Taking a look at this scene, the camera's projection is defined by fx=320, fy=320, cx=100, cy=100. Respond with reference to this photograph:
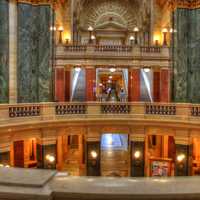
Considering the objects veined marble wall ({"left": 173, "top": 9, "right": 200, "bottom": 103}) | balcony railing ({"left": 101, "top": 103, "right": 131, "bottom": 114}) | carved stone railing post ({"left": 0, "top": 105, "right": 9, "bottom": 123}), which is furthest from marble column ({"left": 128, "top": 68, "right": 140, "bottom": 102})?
carved stone railing post ({"left": 0, "top": 105, "right": 9, "bottom": 123})

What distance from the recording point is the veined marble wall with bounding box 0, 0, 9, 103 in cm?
1502

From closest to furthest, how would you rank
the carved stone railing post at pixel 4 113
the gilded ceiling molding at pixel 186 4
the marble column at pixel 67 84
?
the carved stone railing post at pixel 4 113
the gilded ceiling molding at pixel 186 4
the marble column at pixel 67 84

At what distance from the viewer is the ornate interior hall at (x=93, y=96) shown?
1341cm

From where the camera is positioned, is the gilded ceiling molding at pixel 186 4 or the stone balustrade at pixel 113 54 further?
the stone balustrade at pixel 113 54

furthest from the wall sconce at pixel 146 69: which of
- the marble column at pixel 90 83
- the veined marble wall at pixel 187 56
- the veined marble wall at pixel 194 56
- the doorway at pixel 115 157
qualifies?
the doorway at pixel 115 157

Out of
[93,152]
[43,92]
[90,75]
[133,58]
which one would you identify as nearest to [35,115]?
[93,152]

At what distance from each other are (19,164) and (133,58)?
10.5 m

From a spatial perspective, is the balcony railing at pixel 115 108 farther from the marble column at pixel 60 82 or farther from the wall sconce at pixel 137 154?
the marble column at pixel 60 82

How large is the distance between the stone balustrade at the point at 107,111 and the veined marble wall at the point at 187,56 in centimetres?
430

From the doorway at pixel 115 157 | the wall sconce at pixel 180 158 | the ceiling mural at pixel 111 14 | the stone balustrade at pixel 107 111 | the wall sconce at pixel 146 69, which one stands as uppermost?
the ceiling mural at pixel 111 14

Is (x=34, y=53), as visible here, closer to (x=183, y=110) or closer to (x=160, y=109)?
(x=160, y=109)

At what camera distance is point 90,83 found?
20844mm

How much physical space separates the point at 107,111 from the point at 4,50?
18.7ft

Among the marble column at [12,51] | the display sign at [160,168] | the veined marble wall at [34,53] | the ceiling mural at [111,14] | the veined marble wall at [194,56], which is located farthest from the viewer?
the ceiling mural at [111,14]
